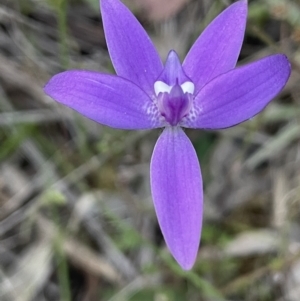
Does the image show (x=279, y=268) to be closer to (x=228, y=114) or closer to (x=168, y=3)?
(x=228, y=114)

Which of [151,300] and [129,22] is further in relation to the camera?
[151,300]

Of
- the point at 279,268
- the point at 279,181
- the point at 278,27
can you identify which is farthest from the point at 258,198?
the point at 278,27

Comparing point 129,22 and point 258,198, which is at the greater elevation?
point 258,198

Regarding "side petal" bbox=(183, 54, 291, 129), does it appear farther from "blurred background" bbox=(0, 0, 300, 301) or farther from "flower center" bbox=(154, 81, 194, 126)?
"blurred background" bbox=(0, 0, 300, 301)

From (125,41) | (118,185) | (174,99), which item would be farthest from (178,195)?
(118,185)

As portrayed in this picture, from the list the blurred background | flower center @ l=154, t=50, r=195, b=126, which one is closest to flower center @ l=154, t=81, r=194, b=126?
flower center @ l=154, t=50, r=195, b=126

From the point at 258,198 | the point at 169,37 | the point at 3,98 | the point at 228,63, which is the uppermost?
the point at 169,37

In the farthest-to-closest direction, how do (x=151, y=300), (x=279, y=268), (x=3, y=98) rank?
(x=3, y=98) < (x=151, y=300) < (x=279, y=268)
